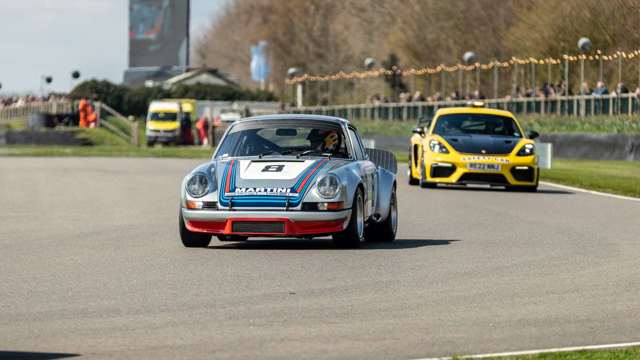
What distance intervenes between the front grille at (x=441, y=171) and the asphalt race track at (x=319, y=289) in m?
6.01

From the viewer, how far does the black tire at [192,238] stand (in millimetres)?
14852

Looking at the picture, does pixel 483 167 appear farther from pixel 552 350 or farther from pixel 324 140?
pixel 552 350

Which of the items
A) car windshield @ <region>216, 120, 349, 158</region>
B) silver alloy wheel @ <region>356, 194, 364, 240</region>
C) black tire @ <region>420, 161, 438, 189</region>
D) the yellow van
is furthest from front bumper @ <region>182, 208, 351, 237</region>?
the yellow van

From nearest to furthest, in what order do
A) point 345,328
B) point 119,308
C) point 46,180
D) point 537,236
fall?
point 345,328
point 119,308
point 537,236
point 46,180

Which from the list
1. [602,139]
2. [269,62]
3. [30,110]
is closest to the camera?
[602,139]

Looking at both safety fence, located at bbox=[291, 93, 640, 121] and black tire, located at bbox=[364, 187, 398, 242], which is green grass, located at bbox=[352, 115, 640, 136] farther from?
black tire, located at bbox=[364, 187, 398, 242]

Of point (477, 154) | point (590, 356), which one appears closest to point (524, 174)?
point (477, 154)

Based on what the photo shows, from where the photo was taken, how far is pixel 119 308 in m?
10.2

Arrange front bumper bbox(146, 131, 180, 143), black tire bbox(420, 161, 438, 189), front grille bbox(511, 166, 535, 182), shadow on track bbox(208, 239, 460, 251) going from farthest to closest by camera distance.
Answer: front bumper bbox(146, 131, 180, 143), black tire bbox(420, 161, 438, 189), front grille bbox(511, 166, 535, 182), shadow on track bbox(208, 239, 460, 251)

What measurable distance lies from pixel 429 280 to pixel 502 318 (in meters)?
2.29

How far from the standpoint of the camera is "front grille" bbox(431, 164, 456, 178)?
86.7 ft

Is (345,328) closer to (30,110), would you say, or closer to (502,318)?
(502,318)

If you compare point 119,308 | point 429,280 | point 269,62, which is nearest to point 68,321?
point 119,308

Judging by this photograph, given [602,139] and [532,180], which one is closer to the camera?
[532,180]
